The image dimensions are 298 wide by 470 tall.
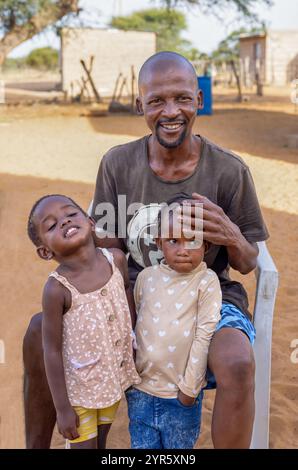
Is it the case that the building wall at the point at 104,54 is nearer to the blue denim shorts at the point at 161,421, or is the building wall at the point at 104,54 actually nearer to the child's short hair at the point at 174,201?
the child's short hair at the point at 174,201

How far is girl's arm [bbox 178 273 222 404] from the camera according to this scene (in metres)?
2.11

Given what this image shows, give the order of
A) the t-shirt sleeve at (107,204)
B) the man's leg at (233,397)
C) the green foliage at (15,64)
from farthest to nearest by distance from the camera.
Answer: the green foliage at (15,64)
the t-shirt sleeve at (107,204)
the man's leg at (233,397)

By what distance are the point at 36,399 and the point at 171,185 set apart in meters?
0.98

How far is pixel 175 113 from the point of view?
2.39 m

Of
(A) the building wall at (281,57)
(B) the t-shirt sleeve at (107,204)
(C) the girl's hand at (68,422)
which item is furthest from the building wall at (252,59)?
(C) the girl's hand at (68,422)

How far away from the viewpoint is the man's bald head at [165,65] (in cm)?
238

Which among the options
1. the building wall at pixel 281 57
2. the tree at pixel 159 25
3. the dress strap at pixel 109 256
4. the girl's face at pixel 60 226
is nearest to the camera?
the girl's face at pixel 60 226

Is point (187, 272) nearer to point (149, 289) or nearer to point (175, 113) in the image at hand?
point (149, 289)

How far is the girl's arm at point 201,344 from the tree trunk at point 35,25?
1865 cm

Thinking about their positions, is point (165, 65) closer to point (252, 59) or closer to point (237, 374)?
point (237, 374)

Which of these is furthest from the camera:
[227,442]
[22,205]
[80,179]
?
[80,179]

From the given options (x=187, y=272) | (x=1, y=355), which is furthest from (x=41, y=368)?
(x=1, y=355)

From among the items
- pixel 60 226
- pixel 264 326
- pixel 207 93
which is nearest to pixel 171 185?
pixel 60 226

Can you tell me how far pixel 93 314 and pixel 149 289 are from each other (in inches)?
10.5
